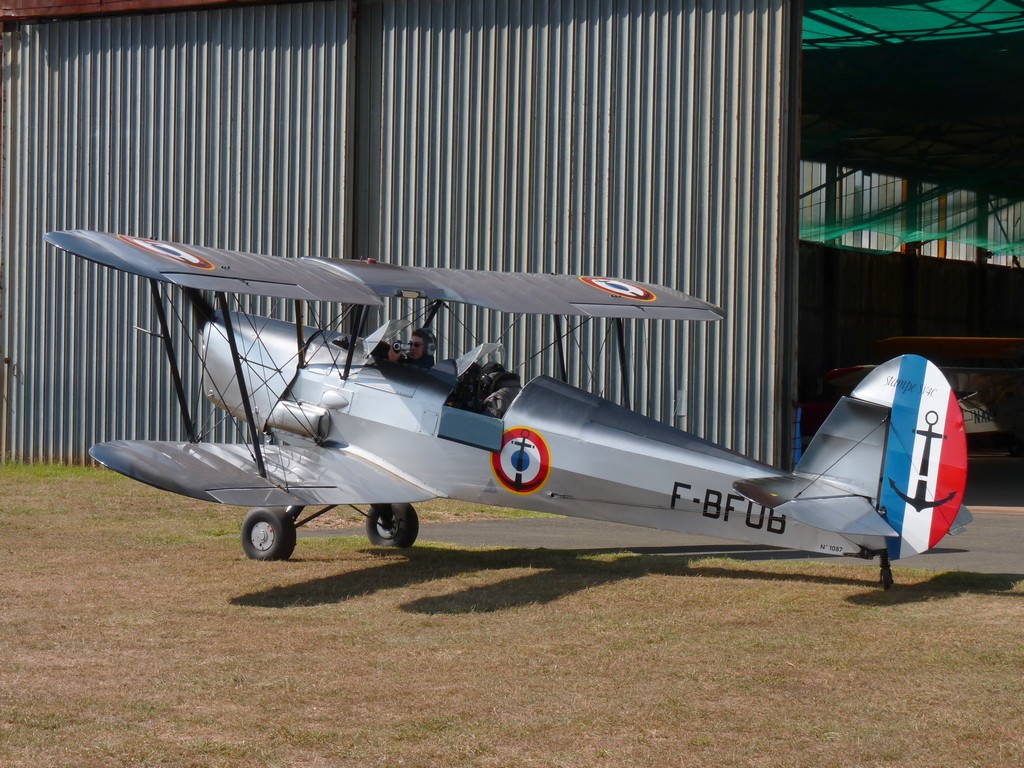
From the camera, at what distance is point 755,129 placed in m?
14.2

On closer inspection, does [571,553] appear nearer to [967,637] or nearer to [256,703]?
[967,637]

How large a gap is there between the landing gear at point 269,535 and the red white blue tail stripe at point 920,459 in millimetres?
4136

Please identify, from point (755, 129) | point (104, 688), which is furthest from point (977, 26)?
point (104, 688)

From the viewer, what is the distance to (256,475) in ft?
27.0

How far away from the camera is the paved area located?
9375 millimetres

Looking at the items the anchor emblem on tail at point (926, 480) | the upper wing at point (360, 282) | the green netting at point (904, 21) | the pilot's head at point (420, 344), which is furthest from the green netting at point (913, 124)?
the anchor emblem on tail at point (926, 480)

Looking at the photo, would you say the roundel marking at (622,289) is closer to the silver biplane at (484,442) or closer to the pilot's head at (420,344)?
the silver biplane at (484,442)

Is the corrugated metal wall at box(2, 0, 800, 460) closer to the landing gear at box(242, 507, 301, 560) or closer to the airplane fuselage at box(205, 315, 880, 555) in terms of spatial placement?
the airplane fuselage at box(205, 315, 880, 555)

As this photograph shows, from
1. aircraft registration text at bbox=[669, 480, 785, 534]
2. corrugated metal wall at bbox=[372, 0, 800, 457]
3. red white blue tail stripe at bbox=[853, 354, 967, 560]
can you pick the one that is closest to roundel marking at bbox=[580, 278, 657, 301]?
aircraft registration text at bbox=[669, 480, 785, 534]

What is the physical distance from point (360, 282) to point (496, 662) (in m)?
3.52

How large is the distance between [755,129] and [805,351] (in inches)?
Result: 608

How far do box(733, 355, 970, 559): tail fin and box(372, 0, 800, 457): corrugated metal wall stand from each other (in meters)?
6.70

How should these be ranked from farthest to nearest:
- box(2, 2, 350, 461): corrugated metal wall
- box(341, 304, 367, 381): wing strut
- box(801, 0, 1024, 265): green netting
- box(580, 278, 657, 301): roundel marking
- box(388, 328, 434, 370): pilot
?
box(801, 0, 1024, 265): green netting
box(2, 2, 350, 461): corrugated metal wall
box(580, 278, 657, 301): roundel marking
box(388, 328, 434, 370): pilot
box(341, 304, 367, 381): wing strut

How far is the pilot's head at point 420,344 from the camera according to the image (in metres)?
9.30
